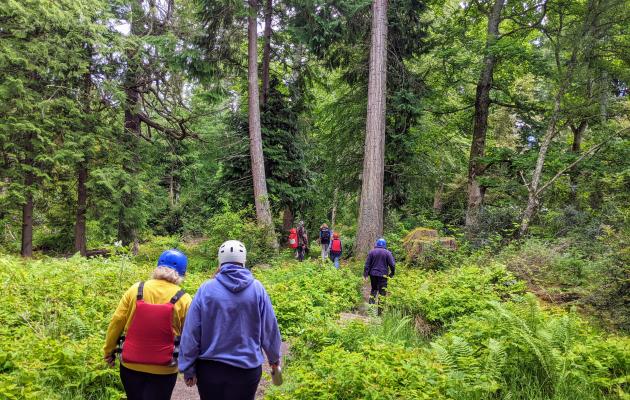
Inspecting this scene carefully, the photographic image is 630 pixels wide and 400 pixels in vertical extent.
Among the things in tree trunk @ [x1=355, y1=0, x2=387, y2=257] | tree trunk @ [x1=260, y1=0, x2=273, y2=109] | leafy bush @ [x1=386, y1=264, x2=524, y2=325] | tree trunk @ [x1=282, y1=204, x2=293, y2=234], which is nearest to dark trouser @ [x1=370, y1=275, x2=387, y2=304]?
A: leafy bush @ [x1=386, y1=264, x2=524, y2=325]

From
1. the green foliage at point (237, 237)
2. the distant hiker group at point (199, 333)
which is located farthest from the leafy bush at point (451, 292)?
the green foliage at point (237, 237)

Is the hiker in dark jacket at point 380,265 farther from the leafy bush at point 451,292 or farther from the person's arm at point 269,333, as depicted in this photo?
the person's arm at point 269,333

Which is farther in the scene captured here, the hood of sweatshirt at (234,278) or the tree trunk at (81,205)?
the tree trunk at (81,205)

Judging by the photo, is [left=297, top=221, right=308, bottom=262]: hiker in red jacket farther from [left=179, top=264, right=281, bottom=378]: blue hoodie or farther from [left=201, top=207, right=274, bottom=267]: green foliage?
[left=179, top=264, right=281, bottom=378]: blue hoodie

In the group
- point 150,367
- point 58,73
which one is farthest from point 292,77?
point 150,367

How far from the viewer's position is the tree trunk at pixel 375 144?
13625 mm

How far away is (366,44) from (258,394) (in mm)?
13743

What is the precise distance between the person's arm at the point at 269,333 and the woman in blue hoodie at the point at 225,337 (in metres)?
0.09

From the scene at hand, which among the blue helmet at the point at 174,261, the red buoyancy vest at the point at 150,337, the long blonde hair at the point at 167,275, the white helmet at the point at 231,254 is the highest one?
the white helmet at the point at 231,254

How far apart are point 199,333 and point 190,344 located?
0.10 metres

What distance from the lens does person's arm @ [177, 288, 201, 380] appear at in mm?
3244

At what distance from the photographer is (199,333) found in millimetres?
3295

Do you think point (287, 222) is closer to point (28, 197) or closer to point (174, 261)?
point (28, 197)

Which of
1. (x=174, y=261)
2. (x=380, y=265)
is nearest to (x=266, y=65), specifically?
(x=380, y=265)
